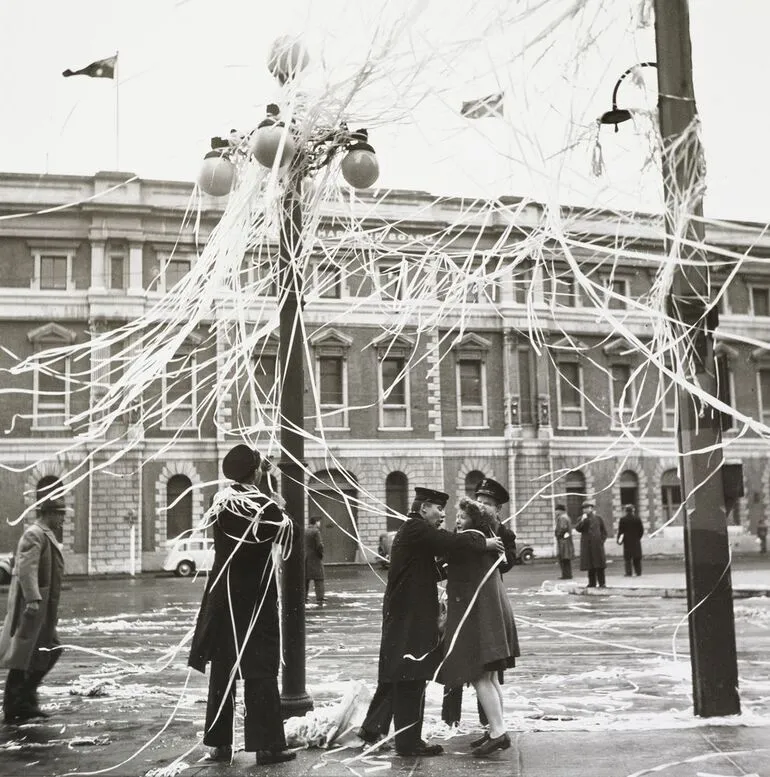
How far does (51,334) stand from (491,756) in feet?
99.4

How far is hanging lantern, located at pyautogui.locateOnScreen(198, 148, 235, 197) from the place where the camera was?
Result: 6.17 meters

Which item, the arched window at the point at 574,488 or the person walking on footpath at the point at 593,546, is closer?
the person walking on footpath at the point at 593,546

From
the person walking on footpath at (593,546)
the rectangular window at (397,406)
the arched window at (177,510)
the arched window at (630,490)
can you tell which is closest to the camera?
the person walking on footpath at (593,546)

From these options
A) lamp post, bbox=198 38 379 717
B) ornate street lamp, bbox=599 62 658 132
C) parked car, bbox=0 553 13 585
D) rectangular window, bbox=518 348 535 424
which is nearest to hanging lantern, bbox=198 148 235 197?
lamp post, bbox=198 38 379 717

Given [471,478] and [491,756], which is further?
[471,478]

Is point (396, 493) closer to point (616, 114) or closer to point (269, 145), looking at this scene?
point (269, 145)

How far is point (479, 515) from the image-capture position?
596 cm

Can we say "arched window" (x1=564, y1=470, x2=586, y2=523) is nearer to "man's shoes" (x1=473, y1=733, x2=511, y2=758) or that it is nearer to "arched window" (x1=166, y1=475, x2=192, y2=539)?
"arched window" (x1=166, y1=475, x2=192, y2=539)

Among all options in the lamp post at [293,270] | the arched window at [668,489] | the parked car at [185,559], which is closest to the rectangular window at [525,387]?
the arched window at [668,489]

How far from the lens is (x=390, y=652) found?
221 inches

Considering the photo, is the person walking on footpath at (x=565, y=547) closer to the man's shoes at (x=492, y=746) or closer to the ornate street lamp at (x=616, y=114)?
the man's shoes at (x=492, y=746)

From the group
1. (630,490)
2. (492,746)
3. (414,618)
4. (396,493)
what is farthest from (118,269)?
→ (492,746)

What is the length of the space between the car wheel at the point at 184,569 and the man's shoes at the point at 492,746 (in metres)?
A: 25.3

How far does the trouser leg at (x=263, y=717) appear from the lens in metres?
5.34
